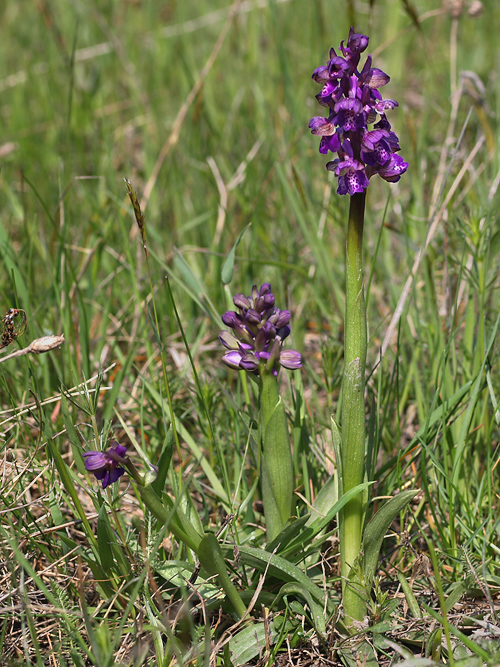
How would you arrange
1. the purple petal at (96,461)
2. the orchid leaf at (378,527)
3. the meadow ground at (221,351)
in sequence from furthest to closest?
the meadow ground at (221,351), the orchid leaf at (378,527), the purple petal at (96,461)

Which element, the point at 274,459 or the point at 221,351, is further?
the point at 221,351

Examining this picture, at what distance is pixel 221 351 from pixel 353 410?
5.27ft

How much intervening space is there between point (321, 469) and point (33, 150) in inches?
143

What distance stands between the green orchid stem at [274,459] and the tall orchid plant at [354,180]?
167mm

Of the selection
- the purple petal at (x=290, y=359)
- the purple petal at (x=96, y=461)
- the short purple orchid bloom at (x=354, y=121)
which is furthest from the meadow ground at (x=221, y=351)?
the short purple orchid bloom at (x=354, y=121)

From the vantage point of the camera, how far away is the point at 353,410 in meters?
1.61

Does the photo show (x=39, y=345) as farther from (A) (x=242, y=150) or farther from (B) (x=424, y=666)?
(A) (x=242, y=150)

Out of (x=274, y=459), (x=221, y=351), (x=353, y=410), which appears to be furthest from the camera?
(x=221, y=351)

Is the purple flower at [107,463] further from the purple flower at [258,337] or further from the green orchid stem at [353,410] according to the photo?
the green orchid stem at [353,410]

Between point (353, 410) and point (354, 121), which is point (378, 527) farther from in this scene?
point (354, 121)

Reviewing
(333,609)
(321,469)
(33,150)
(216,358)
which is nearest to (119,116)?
(33,150)

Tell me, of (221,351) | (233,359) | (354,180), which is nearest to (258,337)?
(233,359)

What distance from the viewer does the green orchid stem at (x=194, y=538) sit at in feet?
4.92

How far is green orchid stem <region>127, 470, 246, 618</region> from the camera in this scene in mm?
1501
